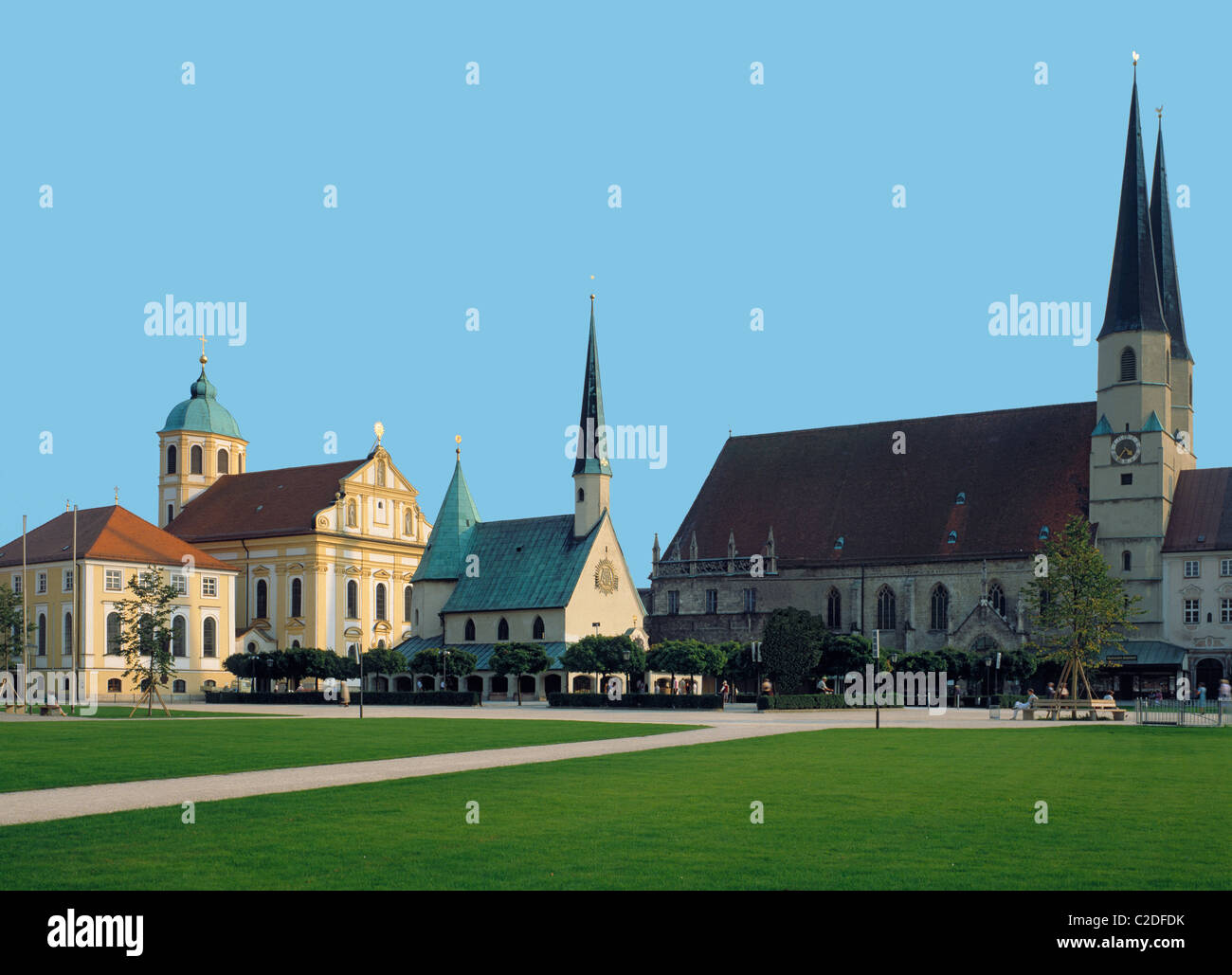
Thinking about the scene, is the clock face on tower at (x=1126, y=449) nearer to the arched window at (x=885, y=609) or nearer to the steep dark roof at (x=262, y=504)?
the arched window at (x=885, y=609)

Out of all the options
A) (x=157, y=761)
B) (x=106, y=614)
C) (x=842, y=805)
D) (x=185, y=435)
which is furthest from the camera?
(x=185, y=435)

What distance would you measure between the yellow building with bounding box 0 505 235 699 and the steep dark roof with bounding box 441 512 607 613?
16885mm

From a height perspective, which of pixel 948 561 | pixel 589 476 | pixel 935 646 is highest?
Result: pixel 589 476

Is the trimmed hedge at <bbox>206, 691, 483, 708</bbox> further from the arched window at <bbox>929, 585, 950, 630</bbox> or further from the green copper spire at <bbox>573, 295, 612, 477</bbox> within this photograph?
the arched window at <bbox>929, 585, 950, 630</bbox>

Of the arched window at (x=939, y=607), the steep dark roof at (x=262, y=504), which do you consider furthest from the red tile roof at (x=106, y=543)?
the arched window at (x=939, y=607)

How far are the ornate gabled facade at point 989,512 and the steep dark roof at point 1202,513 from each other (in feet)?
0.40

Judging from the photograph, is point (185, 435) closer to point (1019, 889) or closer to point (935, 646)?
point (935, 646)

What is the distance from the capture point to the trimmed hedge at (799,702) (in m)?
58.4

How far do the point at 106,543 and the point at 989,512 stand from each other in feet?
195

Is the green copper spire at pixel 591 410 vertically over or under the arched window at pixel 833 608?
over

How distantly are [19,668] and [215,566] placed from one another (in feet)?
71.3

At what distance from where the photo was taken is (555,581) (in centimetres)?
9200

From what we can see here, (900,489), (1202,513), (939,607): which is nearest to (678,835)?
(939,607)
